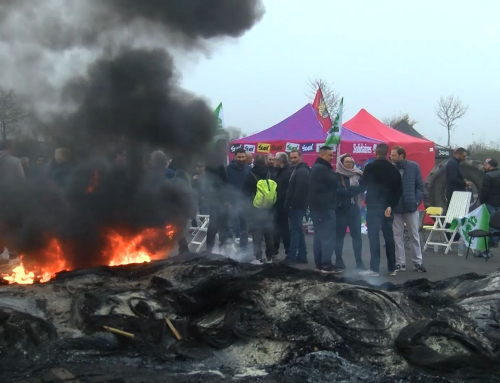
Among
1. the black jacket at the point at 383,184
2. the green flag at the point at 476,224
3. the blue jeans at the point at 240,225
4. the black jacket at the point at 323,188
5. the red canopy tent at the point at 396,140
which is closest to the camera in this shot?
the black jacket at the point at 383,184

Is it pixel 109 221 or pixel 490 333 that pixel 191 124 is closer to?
pixel 109 221

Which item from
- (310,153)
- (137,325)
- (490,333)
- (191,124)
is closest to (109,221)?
(191,124)

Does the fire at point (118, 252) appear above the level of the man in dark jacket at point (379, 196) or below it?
below

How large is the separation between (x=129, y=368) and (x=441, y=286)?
3803 millimetres

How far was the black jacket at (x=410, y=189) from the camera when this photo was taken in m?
8.92

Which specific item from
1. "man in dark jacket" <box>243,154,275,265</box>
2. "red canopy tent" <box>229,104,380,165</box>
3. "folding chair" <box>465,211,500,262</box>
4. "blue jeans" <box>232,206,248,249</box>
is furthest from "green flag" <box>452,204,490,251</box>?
"red canopy tent" <box>229,104,380,165</box>

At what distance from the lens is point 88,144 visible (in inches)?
315

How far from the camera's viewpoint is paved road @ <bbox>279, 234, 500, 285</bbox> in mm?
8703

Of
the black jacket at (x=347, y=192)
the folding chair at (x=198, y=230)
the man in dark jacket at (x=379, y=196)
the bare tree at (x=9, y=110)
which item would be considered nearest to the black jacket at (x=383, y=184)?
the man in dark jacket at (x=379, y=196)

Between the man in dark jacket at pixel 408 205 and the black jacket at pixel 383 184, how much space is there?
371 mm

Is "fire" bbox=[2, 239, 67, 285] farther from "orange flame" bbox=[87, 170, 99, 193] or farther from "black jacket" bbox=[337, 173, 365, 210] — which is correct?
"black jacket" bbox=[337, 173, 365, 210]

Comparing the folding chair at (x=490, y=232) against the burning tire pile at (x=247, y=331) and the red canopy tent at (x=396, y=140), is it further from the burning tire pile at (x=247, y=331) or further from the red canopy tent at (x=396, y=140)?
the red canopy tent at (x=396, y=140)

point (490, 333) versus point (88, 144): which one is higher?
point (88, 144)

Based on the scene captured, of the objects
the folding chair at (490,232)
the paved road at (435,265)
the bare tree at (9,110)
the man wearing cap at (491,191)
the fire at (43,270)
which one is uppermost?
the bare tree at (9,110)
